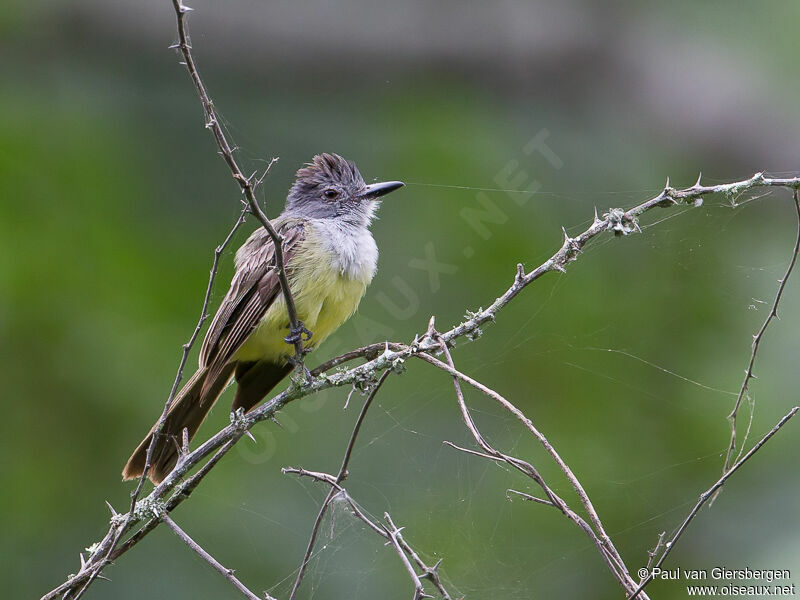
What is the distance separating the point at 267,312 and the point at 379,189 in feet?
2.83

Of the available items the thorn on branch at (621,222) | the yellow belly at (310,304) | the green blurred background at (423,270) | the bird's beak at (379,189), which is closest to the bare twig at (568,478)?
the thorn on branch at (621,222)

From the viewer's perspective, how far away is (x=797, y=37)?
5.80 metres

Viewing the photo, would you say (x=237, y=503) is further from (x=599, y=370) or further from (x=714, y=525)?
→ (x=714, y=525)

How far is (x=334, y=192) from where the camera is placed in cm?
394

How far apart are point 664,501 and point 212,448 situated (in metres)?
2.60

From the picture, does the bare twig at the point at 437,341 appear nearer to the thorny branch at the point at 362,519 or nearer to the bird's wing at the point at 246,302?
the thorny branch at the point at 362,519

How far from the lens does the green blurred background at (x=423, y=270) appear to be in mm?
4160

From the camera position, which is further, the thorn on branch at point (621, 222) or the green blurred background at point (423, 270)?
the green blurred background at point (423, 270)

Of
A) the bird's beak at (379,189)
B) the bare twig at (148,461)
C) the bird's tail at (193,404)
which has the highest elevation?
the bird's beak at (379,189)

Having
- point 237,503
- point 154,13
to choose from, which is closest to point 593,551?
point 237,503

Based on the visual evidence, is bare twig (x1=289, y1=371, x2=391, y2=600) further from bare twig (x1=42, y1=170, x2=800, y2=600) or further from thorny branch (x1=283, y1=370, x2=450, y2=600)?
bare twig (x1=42, y1=170, x2=800, y2=600)

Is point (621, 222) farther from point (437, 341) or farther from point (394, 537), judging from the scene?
point (394, 537)

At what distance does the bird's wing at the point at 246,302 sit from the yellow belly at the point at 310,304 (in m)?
0.04

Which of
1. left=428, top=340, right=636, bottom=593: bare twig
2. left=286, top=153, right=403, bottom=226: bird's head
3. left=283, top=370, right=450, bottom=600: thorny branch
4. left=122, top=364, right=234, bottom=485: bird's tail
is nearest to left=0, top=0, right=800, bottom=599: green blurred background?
left=286, top=153, right=403, bottom=226: bird's head
